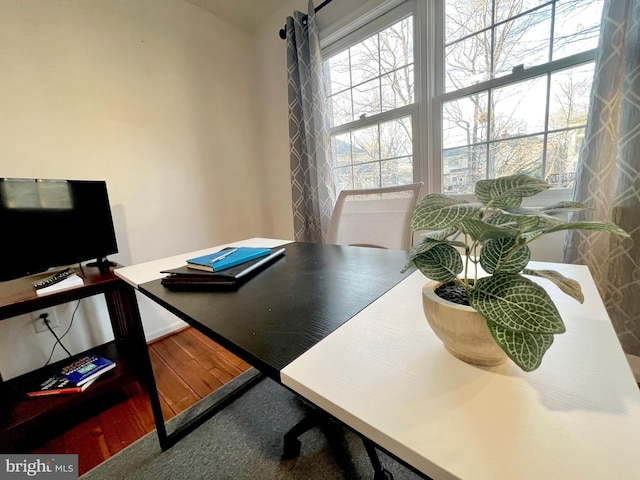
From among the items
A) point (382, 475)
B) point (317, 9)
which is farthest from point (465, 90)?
point (382, 475)

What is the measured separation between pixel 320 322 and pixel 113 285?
49.3 inches

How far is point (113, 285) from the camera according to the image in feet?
4.18

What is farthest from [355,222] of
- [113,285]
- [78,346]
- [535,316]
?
[78,346]

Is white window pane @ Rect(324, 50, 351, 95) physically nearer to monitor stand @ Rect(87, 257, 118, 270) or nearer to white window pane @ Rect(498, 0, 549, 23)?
white window pane @ Rect(498, 0, 549, 23)

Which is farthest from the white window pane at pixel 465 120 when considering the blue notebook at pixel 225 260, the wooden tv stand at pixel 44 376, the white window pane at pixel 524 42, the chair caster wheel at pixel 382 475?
the wooden tv stand at pixel 44 376

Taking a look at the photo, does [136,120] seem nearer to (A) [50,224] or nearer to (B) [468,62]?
(A) [50,224]

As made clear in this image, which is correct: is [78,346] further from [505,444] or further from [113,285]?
[505,444]

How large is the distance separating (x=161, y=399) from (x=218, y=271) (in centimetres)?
103

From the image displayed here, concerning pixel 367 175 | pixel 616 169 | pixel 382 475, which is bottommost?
pixel 382 475

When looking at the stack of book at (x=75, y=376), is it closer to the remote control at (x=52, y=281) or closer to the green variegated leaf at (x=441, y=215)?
the remote control at (x=52, y=281)

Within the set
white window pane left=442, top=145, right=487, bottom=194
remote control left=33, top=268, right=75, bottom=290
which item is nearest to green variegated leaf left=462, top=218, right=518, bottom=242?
white window pane left=442, top=145, right=487, bottom=194

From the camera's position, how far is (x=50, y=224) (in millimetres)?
1296

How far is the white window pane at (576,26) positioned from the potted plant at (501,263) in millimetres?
1428

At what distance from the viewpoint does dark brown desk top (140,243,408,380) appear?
46 centimetres
